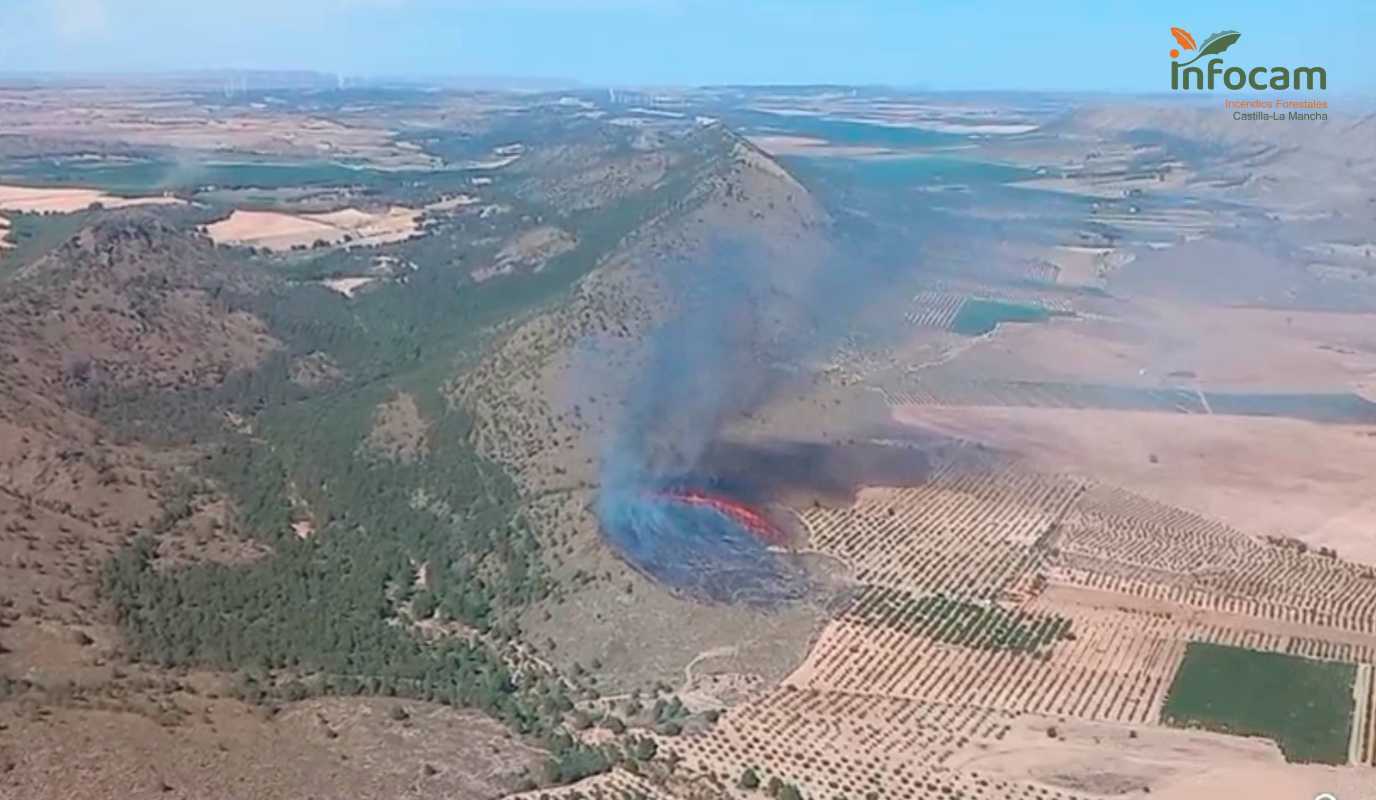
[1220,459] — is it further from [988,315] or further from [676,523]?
[988,315]

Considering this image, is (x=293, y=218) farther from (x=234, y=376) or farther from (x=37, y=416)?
(x=37, y=416)

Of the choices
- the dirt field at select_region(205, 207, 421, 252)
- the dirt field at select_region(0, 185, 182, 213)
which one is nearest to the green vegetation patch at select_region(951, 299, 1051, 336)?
the dirt field at select_region(205, 207, 421, 252)

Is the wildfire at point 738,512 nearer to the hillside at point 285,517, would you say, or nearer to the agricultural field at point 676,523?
the agricultural field at point 676,523

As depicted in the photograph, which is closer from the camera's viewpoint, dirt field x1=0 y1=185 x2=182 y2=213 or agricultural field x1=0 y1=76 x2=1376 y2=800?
agricultural field x1=0 y1=76 x2=1376 y2=800

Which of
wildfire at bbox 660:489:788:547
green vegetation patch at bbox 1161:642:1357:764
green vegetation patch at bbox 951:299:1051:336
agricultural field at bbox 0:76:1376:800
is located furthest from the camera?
green vegetation patch at bbox 951:299:1051:336

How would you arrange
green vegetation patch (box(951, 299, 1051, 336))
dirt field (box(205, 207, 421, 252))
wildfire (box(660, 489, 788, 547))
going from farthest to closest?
dirt field (box(205, 207, 421, 252)) → green vegetation patch (box(951, 299, 1051, 336)) → wildfire (box(660, 489, 788, 547))

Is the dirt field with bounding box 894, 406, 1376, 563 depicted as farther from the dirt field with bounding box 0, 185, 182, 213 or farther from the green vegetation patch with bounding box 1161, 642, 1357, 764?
the dirt field with bounding box 0, 185, 182, 213
